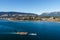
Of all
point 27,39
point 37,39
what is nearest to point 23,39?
point 27,39

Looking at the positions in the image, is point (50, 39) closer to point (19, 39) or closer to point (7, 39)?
point (19, 39)

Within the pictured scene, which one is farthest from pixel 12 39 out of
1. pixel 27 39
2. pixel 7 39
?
pixel 27 39

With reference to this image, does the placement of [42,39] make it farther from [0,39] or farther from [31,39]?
[0,39]

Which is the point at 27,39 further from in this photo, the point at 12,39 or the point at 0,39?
the point at 0,39

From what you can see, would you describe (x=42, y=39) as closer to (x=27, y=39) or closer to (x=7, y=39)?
(x=27, y=39)

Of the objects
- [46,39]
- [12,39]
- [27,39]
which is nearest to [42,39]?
[46,39]

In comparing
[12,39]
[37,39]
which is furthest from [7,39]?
[37,39]
